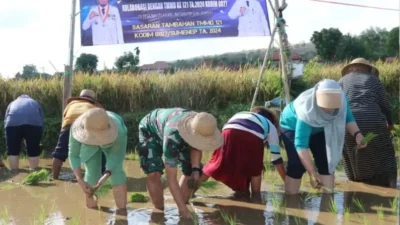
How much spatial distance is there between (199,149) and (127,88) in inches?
240

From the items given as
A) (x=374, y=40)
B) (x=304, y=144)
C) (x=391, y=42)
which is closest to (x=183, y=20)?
(x=304, y=144)

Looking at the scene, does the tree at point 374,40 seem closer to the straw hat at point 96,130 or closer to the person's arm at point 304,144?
the person's arm at point 304,144

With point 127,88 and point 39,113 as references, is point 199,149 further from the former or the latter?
point 127,88

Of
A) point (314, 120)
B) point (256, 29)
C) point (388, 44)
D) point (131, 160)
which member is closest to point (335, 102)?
point (314, 120)

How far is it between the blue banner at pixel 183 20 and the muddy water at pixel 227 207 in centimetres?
395

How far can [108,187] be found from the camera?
211 inches

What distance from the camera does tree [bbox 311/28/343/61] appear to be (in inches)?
1499

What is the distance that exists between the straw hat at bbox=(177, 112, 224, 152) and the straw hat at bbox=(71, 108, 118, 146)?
575 mm

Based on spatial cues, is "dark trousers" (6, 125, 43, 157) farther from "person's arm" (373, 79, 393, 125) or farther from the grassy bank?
"person's arm" (373, 79, 393, 125)

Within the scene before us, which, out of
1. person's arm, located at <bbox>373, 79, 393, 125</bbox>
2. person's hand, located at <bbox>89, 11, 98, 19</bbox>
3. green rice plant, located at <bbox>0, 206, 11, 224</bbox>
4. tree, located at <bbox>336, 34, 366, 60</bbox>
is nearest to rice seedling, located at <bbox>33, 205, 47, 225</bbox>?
green rice plant, located at <bbox>0, 206, 11, 224</bbox>

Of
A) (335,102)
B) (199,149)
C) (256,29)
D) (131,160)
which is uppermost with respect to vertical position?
(256,29)

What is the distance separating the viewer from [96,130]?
432 centimetres

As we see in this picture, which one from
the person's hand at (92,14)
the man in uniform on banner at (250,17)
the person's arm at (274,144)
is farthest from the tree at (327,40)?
the person's arm at (274,144)

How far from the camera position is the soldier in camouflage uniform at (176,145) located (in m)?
4.21
